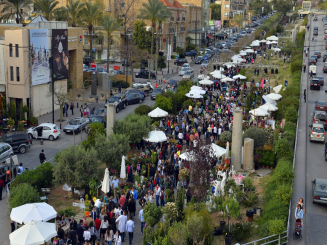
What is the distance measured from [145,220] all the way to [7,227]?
6342 mm

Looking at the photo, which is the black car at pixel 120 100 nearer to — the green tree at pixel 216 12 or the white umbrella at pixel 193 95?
the white umbrella at pixel 193 95

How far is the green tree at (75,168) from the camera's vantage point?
2106 centimetres

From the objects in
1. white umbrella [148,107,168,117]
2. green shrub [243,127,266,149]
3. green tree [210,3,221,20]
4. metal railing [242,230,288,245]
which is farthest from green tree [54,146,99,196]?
green tree [210,3,221,20]

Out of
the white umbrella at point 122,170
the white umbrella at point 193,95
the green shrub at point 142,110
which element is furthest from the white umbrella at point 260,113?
the white umbrella at point 122,170

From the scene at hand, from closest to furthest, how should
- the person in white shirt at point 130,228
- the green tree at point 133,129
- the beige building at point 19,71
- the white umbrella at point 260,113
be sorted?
1. the person in white shirt at point 130,228
2. the green tree at point 133,129
3. the white umbrella at point 260,113
4. the beige building at point 19,71

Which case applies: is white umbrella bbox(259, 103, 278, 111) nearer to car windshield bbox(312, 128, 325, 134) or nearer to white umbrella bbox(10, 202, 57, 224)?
car windshield bbox(312, 128, 325, 134)

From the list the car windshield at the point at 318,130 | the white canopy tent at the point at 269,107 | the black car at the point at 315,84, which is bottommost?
the car windshield at the point at 318,130

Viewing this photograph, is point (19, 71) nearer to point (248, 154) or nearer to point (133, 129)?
point (133, 129)

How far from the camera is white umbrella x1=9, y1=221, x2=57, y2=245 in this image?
14617 mm

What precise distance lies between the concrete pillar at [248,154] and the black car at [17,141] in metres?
14.3

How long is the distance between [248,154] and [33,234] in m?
13.8

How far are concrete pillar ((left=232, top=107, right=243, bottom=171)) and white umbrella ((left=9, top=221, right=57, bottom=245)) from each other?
41.5 ft

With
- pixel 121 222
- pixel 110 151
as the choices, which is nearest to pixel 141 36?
pixel 110 151

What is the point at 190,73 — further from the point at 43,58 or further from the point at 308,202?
the point at 308,202
